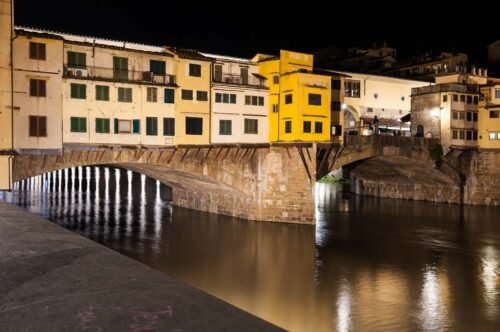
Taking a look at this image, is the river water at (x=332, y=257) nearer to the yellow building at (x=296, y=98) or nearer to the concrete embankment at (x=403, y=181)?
the concrete embankment at (x=403, y=181)

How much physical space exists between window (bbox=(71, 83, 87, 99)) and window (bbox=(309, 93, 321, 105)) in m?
16.6

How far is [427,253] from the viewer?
29.1m

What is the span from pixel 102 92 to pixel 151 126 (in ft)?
12.5

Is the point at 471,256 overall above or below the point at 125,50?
below

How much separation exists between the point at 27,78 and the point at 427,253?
25786 mm

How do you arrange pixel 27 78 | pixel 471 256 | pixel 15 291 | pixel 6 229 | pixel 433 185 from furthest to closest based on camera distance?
pixel 433 185, pixel 471 256, pixel 27 78, pixel 6 229, pixel 15 291

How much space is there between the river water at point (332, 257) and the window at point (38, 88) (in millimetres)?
9975

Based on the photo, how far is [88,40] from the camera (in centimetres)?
3028

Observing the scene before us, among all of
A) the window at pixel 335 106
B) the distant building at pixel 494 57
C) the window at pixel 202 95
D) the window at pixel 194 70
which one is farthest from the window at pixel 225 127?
the distant building at pixel 494 57

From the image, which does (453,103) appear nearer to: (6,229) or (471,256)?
(471,256)

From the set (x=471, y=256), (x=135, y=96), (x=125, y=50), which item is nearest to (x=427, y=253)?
(x=471, y=256)

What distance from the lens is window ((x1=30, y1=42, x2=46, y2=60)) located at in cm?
2577

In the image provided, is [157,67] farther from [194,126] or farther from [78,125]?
[78,125]

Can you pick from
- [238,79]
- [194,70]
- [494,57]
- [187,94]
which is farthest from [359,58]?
[187,94]
